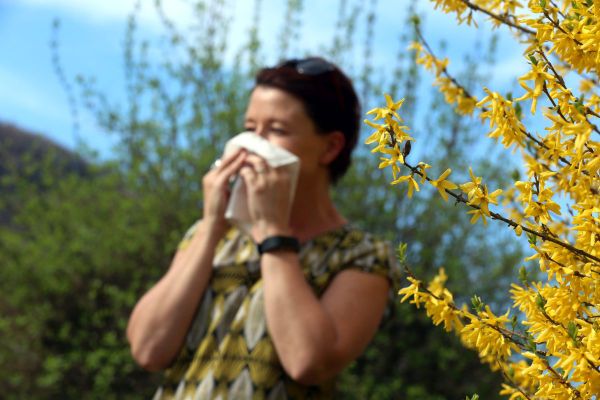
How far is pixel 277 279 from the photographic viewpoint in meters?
2.11

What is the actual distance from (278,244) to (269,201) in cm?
13

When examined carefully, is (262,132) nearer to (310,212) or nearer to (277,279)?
(310,212)

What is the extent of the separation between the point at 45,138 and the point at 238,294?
34.8ft

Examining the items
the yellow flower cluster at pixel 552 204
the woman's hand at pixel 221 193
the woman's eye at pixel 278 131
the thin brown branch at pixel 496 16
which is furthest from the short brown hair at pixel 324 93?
the yellow flower cluster at pixel 552 204

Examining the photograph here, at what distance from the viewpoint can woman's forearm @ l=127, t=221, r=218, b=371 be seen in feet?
7.38

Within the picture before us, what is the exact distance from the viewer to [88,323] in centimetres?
502

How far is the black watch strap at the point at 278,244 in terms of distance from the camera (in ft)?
7.08

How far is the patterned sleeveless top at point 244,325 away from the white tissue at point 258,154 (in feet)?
0.45

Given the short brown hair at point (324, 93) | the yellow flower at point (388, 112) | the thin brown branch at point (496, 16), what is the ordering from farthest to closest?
the short brown hair at point (324, 93) < the thin brown branch at point (496, 16) < the yellow flower at point (388, 112)

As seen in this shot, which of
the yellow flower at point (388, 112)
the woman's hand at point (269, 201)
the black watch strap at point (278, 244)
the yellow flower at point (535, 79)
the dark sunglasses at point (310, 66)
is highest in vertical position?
the yellow flower at point (535, 79)

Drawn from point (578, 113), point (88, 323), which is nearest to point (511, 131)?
point (578, 113)

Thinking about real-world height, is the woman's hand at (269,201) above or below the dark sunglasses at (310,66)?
below

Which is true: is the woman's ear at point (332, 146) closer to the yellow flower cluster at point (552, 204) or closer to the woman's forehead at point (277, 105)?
the woman's forehead at point (277, 105)

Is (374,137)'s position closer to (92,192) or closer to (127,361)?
(127,361)
